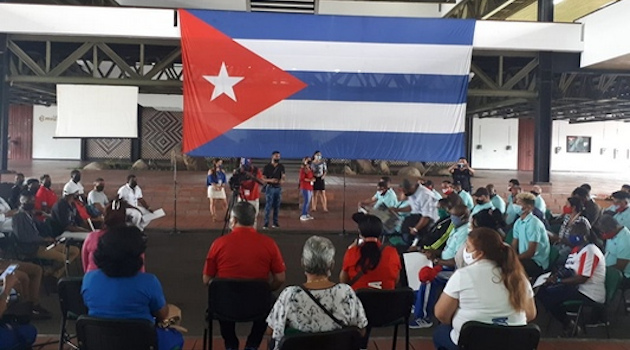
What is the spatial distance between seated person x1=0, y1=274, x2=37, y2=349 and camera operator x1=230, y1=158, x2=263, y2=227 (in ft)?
15.2

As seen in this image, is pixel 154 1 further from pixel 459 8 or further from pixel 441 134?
pixel 441 134

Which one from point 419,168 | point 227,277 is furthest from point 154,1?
point 227,277

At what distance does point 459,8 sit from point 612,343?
44.2ft

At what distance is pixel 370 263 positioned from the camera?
3.29 m

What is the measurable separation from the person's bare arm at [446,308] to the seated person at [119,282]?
1517 millimetres

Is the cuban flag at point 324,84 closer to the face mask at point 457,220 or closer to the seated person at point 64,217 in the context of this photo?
the face mask at point 457,220

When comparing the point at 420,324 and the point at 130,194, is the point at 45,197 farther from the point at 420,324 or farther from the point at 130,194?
the point at 420,324

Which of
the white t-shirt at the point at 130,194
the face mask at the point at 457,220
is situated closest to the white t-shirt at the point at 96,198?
the white t-shirt at the point at 130,194

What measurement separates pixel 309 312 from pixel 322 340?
0.68 feet

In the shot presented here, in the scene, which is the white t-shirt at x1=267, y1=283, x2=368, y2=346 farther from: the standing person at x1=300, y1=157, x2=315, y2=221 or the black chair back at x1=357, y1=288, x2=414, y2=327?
the standing person at x1=300, y1=157, x2=315, y2=221

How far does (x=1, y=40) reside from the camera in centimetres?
709

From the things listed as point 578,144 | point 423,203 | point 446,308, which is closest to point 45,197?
point 423,203

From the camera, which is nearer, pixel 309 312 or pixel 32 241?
pixel 309 312

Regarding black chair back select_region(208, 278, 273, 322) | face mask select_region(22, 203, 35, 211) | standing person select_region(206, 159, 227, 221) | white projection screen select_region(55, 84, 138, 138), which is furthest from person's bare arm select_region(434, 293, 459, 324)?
standing person select_region(206, 159, 227, 221)
